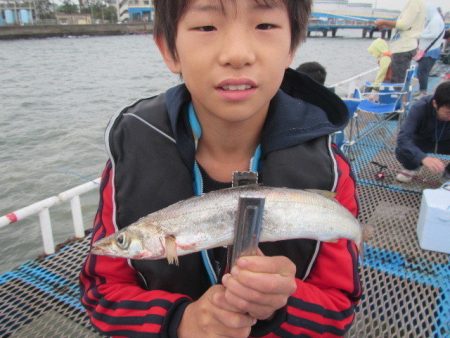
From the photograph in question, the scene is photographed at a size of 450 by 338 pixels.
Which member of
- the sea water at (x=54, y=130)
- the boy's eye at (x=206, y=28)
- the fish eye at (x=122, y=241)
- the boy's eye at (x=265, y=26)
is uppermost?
the boy's eye at (x=265, y=26)

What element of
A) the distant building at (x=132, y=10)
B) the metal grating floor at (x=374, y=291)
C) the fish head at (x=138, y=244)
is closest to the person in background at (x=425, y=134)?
A: the metal grating floor at (x=374, y=291)

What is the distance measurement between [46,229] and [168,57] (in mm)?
2468

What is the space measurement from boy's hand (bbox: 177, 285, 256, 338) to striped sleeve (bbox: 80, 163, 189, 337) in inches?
3.2

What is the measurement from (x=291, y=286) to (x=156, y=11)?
52.1 inches

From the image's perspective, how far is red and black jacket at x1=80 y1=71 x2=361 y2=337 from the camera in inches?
63.0

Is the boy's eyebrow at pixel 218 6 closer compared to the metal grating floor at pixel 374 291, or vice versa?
the boy's eyebrow at pixel 218 6

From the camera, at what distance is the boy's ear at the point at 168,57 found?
5.66ft

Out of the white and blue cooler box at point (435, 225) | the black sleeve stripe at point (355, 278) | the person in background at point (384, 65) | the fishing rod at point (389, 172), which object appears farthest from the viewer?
the person in background at point (384, 65)

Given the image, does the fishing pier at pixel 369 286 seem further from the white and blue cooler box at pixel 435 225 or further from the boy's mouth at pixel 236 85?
the boy's mouth at pixel 236 85

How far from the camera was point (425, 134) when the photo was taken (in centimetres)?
575

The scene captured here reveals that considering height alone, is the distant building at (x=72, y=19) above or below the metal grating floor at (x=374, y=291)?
above

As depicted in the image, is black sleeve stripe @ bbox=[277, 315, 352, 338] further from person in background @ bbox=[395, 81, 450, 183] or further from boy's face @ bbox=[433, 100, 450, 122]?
boy's face @ bbox=[433, 100, 450, 122]

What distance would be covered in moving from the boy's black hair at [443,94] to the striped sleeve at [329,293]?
13.4 feet

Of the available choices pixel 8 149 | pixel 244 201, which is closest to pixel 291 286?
pixel 244 201
